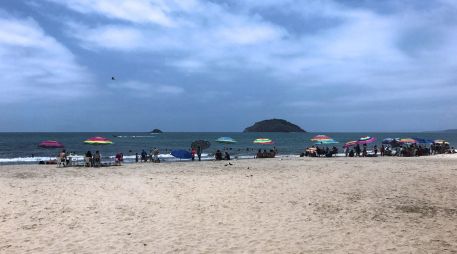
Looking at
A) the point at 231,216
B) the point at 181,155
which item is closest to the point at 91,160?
the point at 181,155

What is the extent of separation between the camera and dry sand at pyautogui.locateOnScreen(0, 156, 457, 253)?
8930 mm

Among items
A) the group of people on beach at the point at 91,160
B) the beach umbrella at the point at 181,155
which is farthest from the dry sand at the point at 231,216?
Result: the beach umbrella at the point at 181,155

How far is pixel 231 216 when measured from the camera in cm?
1169

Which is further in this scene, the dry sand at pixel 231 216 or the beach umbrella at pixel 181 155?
the beach umbrella at pixel 181 155

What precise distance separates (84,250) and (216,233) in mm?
3145

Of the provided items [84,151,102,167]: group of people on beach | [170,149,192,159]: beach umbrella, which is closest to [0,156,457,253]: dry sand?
[84,151,102,167]: group of people on beach

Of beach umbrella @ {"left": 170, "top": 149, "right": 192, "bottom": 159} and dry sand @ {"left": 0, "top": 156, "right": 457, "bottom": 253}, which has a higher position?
beach umbrella @ {"left": 170, "top": 149, "right": 192, "bottom": 159}

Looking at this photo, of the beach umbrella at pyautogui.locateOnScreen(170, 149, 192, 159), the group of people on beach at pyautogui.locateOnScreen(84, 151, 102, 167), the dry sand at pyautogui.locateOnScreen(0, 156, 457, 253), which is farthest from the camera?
the beach umbrella at pyautogui.locateOnScreen(170, 149, 192, 159)

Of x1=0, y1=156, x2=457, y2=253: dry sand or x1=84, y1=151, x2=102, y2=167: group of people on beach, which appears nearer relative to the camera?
x1=0, y1=156, x2=457, y2=253: dry sand

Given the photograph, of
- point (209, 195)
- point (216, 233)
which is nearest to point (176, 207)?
point (209, 195)

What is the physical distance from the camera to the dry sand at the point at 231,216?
8.93 metres

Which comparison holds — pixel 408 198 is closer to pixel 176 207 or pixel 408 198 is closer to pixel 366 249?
pixel 366 249

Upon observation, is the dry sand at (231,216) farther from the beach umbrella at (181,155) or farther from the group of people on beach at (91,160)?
the beach umbrella at (181,155)

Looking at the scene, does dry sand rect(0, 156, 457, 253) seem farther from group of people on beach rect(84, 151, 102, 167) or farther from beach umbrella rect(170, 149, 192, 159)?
beach umbrella rect(170, 149, 192, 159)
